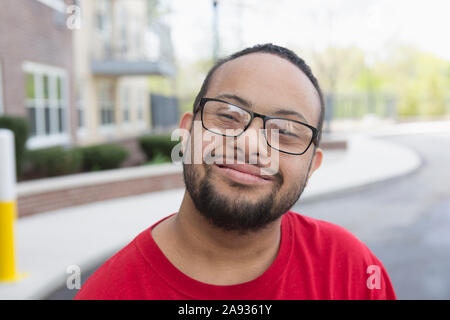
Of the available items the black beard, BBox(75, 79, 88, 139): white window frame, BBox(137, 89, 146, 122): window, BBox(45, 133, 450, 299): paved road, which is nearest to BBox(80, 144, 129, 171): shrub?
BBox(75, 79, 88, 139): white window frame

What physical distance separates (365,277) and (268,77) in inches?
25.7

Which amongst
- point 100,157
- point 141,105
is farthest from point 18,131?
point 141,105

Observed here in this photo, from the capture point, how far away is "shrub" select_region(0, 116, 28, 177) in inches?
291

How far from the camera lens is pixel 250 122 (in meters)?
1.18

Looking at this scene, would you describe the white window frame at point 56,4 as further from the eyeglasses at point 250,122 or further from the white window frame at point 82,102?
the eyeglasses at point 250,122

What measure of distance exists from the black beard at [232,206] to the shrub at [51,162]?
7522 mm

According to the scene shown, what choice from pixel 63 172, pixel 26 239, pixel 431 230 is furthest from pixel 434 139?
pixel 26 239

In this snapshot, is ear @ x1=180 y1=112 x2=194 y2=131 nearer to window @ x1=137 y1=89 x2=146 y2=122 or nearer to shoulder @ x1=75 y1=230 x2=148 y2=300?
shoulder @ x1=75 y1=230 x2=148 y2=300

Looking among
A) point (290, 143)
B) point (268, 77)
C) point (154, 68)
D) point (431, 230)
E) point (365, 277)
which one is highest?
point (154, 68)

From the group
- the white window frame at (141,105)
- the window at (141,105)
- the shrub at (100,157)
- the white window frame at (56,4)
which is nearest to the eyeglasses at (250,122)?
the shrub at (100,157)

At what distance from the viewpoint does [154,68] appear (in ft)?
46.3

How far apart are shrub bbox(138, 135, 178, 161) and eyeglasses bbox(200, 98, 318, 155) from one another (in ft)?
34.2

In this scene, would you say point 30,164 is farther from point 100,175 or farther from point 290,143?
point 290,143

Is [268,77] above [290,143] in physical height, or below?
above
